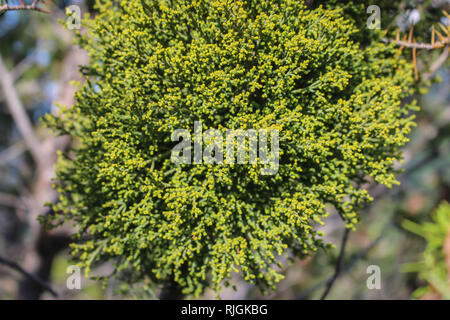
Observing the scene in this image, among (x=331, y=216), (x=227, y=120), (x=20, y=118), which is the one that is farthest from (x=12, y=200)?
(x=331, y=216)

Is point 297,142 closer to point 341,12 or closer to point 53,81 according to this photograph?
point 341,12

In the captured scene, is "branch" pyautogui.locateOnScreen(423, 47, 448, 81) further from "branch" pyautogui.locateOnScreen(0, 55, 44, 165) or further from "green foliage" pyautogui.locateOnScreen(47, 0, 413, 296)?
"branch" pyautogui.locateOnScreen(0, 55, 44, 165)

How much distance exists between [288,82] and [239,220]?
1.56m

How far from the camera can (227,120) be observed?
3.12 m

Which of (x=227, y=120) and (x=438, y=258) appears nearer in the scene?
(x=438, y=258)

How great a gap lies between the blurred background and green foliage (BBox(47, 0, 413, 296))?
91cm

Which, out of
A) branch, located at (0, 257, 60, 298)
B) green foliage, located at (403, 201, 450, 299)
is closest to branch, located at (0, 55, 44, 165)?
branch, located at (0, 257, 60, 298)

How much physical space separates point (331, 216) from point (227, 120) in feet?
24.3

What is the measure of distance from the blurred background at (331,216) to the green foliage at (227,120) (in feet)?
3.00

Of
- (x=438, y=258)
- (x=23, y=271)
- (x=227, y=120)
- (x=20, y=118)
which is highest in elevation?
(x=20, y=118)

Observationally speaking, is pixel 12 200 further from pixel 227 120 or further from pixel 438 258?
pixel 438 258

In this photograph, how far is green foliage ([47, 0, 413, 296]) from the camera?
9.47 feet

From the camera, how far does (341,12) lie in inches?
132
